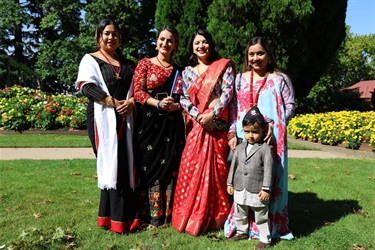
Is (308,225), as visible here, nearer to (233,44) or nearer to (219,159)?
(219,159)

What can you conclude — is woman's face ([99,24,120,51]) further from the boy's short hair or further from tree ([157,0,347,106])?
tree ([157,0,347,106])

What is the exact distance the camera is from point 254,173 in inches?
117

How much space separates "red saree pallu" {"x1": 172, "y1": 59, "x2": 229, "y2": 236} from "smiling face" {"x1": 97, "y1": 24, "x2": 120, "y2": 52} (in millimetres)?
840

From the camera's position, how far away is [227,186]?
10.3ft

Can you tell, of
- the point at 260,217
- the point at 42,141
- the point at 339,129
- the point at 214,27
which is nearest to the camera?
the point at 260,217

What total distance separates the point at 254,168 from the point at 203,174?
0.51m

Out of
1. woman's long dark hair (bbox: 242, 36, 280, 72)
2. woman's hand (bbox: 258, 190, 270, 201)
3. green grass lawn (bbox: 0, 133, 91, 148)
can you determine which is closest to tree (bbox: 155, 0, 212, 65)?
green grass lawn (bbox: 0, 133, 91, 148)

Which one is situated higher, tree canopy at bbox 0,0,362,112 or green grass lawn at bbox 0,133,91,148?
tree canopy at bbox 0,0,362,112

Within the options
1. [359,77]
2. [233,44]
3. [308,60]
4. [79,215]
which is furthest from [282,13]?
[359,77]

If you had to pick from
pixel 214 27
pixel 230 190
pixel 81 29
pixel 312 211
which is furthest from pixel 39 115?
pixel 81 29

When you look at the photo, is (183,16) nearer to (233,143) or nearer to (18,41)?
(233,143)

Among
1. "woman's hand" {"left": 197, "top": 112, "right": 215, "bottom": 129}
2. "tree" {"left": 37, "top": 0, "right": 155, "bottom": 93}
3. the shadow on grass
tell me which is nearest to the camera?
"woman's hand" {"left": 197, "top": 112, "right": 215, "bottom": 129}

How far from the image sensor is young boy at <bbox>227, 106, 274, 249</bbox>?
293 centimetres

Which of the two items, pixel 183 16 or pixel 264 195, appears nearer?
pixel 264 195
